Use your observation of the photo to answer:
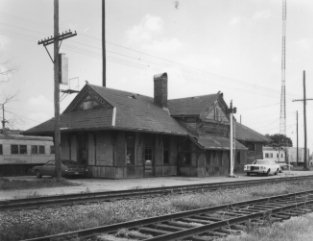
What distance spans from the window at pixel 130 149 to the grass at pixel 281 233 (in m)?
18.1

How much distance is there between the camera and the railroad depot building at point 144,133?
2788 cm

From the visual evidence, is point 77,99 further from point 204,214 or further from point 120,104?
point 204,214

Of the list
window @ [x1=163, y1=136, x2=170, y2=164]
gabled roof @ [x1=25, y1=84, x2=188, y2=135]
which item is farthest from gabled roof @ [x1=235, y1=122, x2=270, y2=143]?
window @ [x1=163, y1=136, x2=170, y2=164]

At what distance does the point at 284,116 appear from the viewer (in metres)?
64.7

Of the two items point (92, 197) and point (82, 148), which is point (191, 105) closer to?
point (82, 148)

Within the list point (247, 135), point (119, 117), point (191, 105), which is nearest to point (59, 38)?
point (119, 117)

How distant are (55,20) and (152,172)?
41.0 ft

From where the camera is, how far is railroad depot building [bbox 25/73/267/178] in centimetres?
2788

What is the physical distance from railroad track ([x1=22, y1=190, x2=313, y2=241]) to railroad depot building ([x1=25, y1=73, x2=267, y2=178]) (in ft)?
47.1

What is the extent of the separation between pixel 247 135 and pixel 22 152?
2307 cm

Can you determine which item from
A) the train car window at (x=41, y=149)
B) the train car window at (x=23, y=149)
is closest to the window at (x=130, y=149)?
the train car window at (x=23, y=149)

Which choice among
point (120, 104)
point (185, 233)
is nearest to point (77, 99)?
point (120, 104)

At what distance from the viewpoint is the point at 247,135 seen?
144 ft

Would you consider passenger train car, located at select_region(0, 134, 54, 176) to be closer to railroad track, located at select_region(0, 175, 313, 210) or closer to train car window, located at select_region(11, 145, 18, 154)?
train car window, located at select_region(11, 145, 18, 154)
